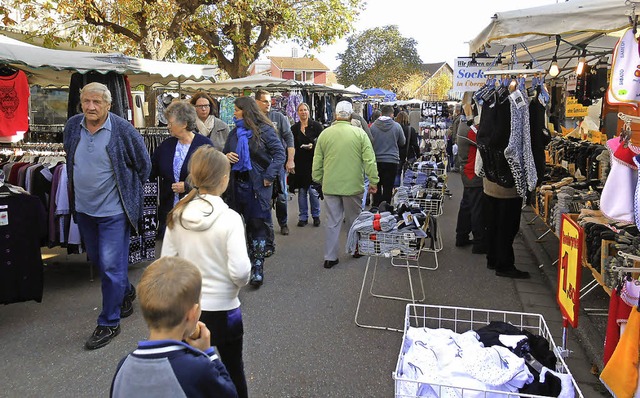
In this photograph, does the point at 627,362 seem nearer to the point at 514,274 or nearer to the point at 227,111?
the point at 514,274

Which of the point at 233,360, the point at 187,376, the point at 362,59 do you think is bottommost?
the point at 233,360

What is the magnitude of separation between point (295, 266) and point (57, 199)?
2.79 meters

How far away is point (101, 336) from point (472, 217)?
16.5ft

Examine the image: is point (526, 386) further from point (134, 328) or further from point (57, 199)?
point (57, 199)

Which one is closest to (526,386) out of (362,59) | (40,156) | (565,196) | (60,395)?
(60,395)

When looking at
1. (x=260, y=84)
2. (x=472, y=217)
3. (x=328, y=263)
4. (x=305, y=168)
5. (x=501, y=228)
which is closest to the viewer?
(x=501, y=228)

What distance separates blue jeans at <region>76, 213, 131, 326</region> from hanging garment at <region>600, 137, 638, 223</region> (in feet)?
12.0

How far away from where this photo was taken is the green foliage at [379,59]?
52.4m

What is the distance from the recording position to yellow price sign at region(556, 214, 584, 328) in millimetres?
3256

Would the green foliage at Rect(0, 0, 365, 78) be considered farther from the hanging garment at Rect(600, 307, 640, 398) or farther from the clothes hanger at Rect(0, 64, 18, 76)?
the hanging garment at Rect(600, 307, 640, 398)

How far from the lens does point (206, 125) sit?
23.4 ft

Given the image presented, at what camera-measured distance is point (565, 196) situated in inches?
→ 234

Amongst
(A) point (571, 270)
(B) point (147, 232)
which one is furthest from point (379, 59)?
(A) point (571, 270)

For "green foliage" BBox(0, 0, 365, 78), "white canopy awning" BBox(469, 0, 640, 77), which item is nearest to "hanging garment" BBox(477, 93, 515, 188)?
"white canopy awning" BBox(469, 0, 640, 77)
